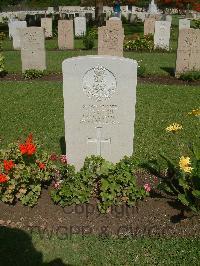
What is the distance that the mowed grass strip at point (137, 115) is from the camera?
7.30 m

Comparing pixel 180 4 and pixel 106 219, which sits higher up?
pixel 180 4

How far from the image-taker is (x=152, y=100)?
402 inches

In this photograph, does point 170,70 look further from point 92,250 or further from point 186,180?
point 92,250

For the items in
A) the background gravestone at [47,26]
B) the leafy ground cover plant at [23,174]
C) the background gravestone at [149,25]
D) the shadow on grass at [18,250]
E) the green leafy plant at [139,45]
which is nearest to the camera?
the shadow on grass at [18,250]

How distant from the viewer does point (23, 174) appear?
4.88 m

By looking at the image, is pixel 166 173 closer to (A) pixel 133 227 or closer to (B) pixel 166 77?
(A) pixel 133 227

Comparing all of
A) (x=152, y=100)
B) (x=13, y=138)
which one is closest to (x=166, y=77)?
(x=152, y=100)

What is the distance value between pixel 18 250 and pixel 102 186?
4.35 feet

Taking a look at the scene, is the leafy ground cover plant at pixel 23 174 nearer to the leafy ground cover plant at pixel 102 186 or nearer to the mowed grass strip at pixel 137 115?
the leafy ground cover plant at pixel 102 186

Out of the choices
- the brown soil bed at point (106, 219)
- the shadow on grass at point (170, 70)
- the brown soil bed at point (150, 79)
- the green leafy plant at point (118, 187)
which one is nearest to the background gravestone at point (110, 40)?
the brown soil bed at point (150, 79)

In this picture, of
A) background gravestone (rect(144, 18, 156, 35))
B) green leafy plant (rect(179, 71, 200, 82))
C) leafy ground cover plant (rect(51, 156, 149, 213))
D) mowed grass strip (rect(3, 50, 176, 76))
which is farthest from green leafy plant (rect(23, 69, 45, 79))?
background gravestone (rect(144, 18, 156, 35))

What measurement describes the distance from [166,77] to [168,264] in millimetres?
9848

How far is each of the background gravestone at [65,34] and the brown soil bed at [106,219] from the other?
51.0 ft

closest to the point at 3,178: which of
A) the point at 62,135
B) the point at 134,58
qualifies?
the point at 62,135
